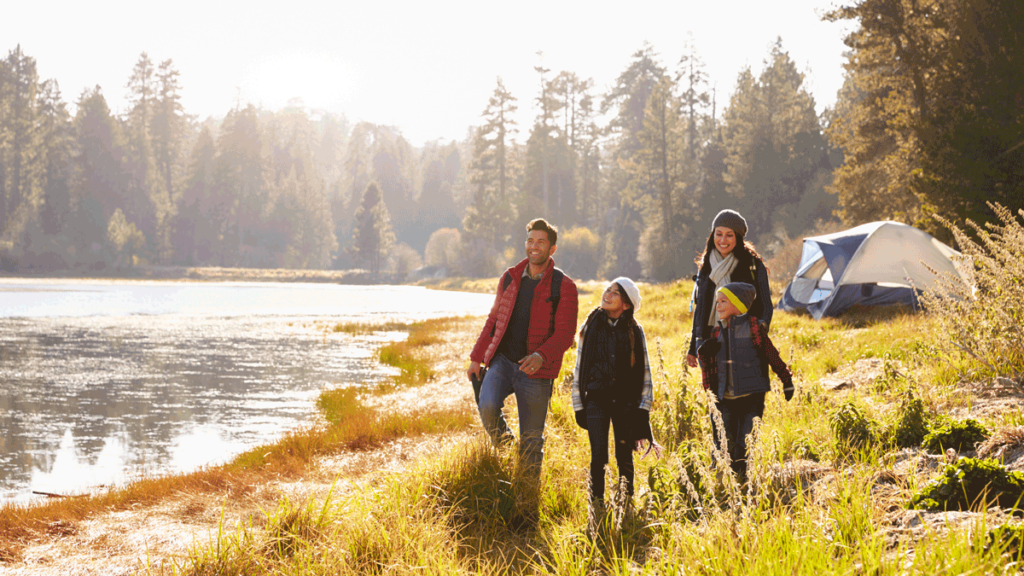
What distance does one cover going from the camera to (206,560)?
3.83 metres

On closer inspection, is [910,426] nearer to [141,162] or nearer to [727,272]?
[727,272]

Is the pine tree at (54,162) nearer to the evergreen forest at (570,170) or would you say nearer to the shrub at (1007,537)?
the evergreen forest at (570,170)

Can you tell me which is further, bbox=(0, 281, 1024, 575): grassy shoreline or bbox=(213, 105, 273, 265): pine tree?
bbox=(213, 105, 273, 265): pine tree

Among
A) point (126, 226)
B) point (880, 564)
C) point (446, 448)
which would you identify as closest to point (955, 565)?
point (880, 564)

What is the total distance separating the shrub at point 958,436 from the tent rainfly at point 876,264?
414 inches

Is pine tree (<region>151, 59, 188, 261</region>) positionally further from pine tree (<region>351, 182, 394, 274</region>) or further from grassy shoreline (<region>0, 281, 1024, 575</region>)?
grassy shoreline (<region>0, 281, 1024, 575</region>)

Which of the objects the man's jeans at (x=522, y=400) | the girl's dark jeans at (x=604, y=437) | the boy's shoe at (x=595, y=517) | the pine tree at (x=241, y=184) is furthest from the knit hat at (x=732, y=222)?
the pine tree at (x=241, y=184)

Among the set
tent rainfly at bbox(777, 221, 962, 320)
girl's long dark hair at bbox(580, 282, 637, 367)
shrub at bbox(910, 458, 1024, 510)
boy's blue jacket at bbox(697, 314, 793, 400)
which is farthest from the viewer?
tent rainfly at bbox(777, 221, 962, 320)

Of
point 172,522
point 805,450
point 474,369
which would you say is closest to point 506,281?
point 474,369

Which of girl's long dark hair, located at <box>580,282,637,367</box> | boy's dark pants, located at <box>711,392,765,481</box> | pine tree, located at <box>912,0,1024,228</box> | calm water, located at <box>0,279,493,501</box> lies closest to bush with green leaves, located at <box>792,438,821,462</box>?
boy's dark pants, located at <box>711,392,765,481</box>

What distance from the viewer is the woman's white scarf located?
4.54m

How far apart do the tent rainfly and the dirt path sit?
1102 centimetres

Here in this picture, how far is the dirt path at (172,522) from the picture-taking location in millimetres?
4441

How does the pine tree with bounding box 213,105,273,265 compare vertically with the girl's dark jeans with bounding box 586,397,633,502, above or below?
above
